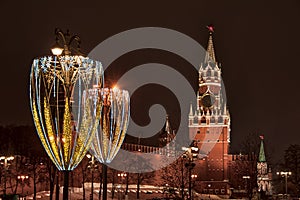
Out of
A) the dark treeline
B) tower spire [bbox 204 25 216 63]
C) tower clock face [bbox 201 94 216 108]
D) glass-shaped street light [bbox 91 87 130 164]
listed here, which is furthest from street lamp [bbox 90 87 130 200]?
tower spire [bbox 204 25 216 63]

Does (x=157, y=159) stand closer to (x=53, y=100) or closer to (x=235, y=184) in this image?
(x=235, y=184)

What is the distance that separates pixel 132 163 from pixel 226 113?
140ft

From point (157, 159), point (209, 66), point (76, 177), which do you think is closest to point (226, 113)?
point (209, 66)

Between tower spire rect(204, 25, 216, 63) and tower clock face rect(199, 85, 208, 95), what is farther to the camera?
tower spire rect(204, 25, 216, 63)

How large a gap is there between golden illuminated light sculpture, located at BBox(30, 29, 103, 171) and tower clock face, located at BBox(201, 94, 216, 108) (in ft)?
326

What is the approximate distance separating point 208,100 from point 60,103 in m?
102

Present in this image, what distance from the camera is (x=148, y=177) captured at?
84.6m

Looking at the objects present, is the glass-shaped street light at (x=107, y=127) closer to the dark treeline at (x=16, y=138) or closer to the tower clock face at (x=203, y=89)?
the dark treeline at (x=16, y=138)

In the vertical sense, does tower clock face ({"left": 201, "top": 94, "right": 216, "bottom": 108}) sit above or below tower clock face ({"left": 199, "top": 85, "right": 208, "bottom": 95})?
below

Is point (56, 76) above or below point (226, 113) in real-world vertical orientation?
below

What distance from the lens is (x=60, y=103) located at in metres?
19.8

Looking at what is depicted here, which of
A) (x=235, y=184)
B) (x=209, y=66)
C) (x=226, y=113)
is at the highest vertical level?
(x=209, y=66)

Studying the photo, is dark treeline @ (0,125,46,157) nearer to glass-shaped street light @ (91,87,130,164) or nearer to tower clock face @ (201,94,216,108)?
glass-shaped street light @ (91,87,130,164)

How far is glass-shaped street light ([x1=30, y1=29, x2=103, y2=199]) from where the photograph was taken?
63.0 ft
